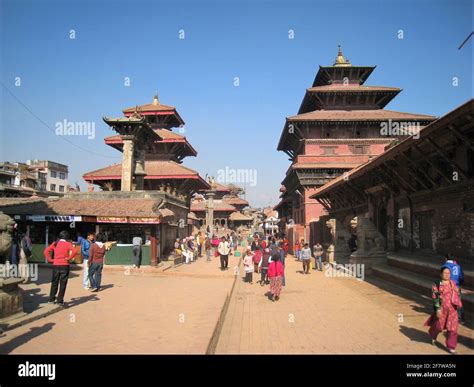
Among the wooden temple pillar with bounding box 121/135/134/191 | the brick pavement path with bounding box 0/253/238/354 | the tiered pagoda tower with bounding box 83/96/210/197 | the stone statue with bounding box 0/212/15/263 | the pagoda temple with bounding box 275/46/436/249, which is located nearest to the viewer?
the brick pavement path with bounding box 0/253/238/354

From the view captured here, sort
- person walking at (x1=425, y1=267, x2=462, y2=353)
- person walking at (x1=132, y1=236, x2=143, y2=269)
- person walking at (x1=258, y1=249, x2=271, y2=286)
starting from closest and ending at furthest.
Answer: person walking at (x1=425, y1=267, x2=462, y2=353) < person walking at (x1=258, y1=249, x2=271, y2=286) < person walking at (x1=132, y1=236, x2=143, y2=269)

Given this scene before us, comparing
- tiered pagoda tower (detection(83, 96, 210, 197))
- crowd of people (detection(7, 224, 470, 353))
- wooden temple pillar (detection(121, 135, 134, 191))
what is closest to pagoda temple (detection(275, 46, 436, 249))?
tiered pagoda tower (detection(83, 96, 210, 197))

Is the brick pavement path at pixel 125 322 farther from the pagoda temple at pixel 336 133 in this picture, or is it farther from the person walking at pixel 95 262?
the pagoda temple at pixel 336 133

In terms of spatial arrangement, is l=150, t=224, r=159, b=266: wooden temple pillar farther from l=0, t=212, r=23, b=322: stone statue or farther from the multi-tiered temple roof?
the multi-tiered temple roof

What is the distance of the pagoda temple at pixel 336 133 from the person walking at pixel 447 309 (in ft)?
77.8

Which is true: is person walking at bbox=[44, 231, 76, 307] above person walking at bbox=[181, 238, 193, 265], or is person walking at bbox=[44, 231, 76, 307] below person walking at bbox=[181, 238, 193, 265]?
above

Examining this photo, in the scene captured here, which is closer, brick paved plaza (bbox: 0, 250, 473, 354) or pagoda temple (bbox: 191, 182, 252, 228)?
brick paved plaza (bbox: 0, 250, 473, 354)

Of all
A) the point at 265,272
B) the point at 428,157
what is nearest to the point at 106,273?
the point at 265,272

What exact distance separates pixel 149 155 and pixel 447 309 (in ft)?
88.6

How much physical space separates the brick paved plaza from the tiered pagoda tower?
9.49 m

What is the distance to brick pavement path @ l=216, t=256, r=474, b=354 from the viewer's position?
6.10m

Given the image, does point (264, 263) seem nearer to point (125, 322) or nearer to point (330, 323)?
point (330, 323)

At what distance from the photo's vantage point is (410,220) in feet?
43.7
